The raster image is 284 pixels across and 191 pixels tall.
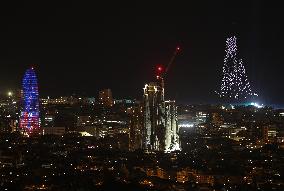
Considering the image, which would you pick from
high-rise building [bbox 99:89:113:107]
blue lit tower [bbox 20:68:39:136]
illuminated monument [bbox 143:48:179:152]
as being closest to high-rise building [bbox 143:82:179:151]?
illuminated monument [bbox 143:48:179:152]

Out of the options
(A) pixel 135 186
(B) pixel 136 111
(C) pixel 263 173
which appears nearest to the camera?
(A) pixel 135 186

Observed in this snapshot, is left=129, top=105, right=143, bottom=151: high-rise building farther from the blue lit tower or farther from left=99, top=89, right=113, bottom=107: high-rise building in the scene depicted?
left=99, top=89, right=113, bottom=107: high-rise building

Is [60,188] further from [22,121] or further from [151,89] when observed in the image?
[22,121]

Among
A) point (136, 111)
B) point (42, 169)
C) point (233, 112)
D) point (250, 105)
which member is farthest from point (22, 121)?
point (250, 105)

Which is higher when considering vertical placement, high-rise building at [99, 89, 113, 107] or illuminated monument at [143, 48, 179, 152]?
high-rise building at [99, 89, 113, 107]

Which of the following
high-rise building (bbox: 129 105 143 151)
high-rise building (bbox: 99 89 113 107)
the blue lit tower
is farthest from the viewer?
high-rise building (bbox: 99 89 113 107)

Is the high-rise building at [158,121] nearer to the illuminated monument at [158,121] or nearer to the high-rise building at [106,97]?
the illuminated monument at [158,121]

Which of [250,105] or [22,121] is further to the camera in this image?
[250,105]

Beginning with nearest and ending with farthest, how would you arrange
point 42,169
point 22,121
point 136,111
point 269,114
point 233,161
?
point 42,169, point 233,161, point 136,111, point 22,121, point 269,114

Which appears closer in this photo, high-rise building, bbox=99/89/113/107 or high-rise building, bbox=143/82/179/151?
high-rise building, bbox=143/82/179/151
